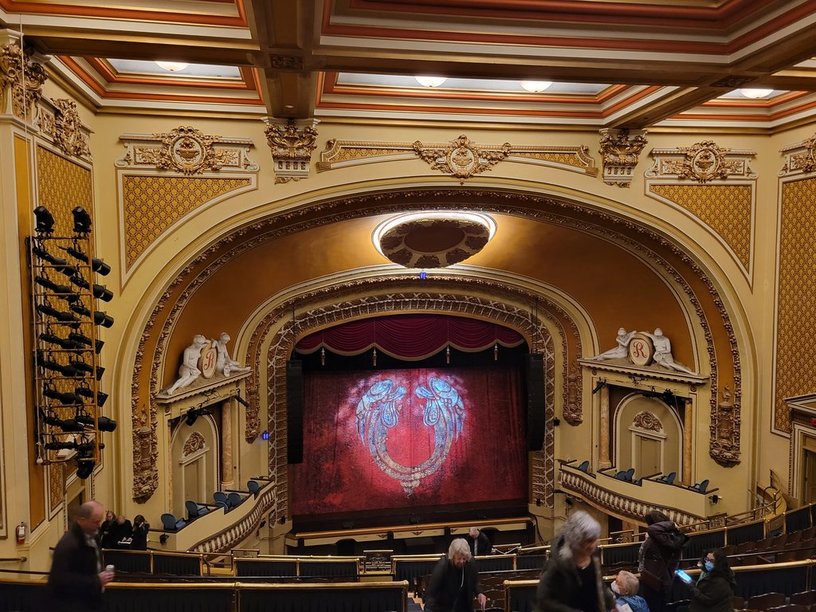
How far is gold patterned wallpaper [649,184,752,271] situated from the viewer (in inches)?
362

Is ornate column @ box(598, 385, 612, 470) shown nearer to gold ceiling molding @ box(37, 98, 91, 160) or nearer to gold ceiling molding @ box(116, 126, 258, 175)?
gold ceiling molding @ box(116, 126, 258, 175)

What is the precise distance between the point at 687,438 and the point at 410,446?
18.1 feet

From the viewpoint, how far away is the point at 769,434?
31.1ft

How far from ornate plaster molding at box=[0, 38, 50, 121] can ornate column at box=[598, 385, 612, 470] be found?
9872 millimetres

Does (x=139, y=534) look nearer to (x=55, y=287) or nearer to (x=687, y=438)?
(x=55, y=287)

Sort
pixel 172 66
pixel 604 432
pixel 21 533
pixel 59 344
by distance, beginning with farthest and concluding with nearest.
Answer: pixel 604 432, pixel 172 66, pixel 59 344, pixel 21 533

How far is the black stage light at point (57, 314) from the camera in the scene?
5344 millimetres

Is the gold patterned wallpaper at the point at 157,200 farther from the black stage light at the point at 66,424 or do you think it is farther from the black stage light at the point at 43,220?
the black stage light at the point at 66,424

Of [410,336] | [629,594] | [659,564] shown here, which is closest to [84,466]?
[629,594]

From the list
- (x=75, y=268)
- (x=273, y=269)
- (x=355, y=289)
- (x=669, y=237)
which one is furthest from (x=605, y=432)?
(x=75, y=268)

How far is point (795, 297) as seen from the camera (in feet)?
29.5

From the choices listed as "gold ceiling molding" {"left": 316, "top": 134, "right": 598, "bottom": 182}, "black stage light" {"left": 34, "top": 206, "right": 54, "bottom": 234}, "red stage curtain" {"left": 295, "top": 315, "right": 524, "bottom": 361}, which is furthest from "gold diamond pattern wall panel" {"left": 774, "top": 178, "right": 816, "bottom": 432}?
"black stage light" {"left": 34, "top": 206, "right": 54, "bottom": 234}

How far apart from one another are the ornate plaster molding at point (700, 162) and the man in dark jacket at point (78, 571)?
26.7 ft

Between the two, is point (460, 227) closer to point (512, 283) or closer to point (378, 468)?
point (512, 283)
